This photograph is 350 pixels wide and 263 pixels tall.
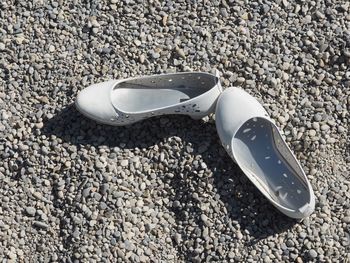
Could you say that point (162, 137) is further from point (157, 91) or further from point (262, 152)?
point (262, 152)

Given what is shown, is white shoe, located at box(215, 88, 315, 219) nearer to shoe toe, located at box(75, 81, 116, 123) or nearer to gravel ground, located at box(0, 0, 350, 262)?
gravel ground, located at box(0, 0, 350, 262)

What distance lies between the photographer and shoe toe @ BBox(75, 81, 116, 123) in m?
2.99

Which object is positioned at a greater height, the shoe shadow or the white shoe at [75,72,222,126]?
the white shoe at [75,72,222,126]

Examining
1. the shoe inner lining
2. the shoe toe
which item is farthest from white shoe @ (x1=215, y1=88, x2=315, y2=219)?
the shoe toe

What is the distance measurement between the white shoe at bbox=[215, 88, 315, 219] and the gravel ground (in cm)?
5

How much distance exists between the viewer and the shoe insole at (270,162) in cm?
296

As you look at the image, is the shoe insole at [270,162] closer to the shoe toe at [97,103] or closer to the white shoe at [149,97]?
the white shoe at [149,97]

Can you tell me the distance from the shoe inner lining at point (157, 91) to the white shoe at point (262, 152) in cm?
13

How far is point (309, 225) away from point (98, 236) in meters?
0.74

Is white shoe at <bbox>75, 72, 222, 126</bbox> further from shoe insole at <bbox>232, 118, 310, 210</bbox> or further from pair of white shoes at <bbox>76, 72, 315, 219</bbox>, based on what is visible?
shoe insole at <bbox>232, 118, 310, 210</bbox>

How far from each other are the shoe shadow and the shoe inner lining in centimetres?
6

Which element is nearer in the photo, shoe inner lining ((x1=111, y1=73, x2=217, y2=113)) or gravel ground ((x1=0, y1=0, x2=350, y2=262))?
gravel ground ((x1=0, y1=0, x2=350, y2=262))

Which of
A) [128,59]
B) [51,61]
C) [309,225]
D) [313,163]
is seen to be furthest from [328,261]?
[51,61]

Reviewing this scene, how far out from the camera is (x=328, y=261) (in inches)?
113
